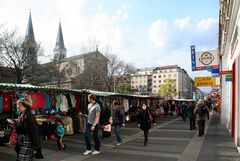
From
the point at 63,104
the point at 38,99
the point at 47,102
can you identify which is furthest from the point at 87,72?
the point at 38,99

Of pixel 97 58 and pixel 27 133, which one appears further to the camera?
pixel 97 58

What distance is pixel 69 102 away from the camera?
15.9 m

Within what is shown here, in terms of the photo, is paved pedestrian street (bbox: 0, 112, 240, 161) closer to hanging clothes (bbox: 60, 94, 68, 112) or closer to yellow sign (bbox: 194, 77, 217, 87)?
hanging clothes (bbox: 60, 94, 68, 112)

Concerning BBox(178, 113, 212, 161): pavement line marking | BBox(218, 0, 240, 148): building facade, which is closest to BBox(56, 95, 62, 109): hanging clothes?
BBox(178, 113, 212, 161): pavement line marking

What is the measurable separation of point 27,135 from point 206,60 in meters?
16.2

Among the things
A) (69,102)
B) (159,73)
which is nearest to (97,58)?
(69,102)

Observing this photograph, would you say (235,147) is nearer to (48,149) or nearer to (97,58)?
(48,149)

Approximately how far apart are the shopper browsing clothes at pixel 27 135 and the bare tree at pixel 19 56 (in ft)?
122

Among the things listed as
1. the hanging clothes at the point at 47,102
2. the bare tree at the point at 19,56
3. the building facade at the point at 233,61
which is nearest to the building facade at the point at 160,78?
the bare tree at the point at 19,56

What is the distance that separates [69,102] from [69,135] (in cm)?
233

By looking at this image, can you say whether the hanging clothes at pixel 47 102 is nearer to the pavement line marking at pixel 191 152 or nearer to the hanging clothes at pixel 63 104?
the hanging clothes at pixel 63 104

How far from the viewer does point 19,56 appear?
4188cm

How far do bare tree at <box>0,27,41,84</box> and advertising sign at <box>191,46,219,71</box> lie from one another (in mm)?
27647

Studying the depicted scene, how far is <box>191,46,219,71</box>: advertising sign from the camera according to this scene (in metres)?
18.8
